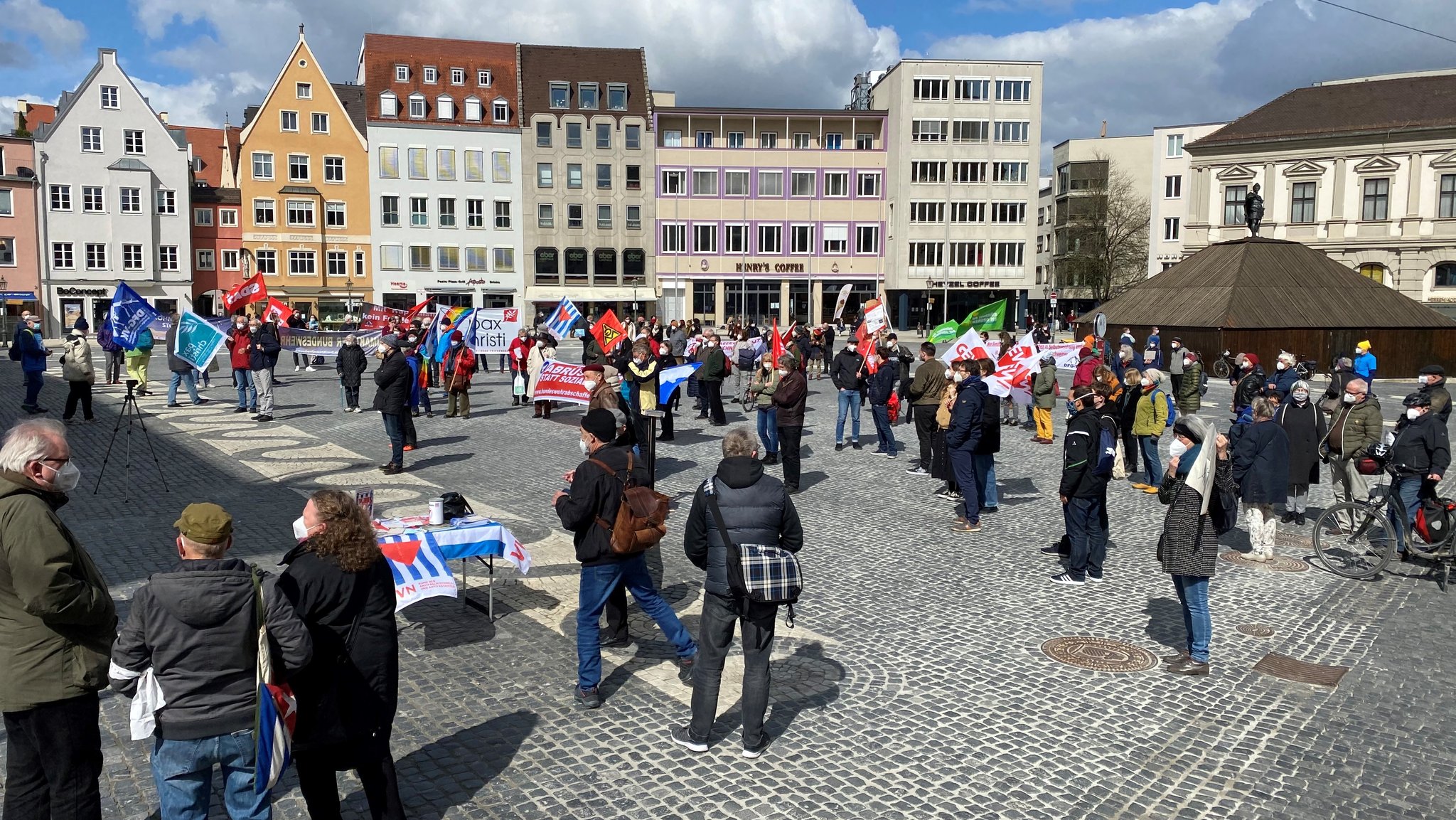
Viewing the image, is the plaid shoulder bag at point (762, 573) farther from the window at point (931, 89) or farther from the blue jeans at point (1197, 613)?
the window at point (931, 89)

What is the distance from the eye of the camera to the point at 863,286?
6669 cm

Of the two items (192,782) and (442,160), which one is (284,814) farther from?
(442,160)

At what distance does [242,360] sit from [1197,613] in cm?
1809

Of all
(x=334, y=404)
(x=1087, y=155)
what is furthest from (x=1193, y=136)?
(x=334, y=404)

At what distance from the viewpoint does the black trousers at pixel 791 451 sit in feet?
45.9

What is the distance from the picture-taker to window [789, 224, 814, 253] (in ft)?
214

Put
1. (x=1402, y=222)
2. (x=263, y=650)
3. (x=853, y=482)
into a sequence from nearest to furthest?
(x=263, y=650) → (x=853, y=482) → (x=1402, y=222)

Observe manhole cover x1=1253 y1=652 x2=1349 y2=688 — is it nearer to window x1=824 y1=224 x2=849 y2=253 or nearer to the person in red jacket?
the person in red jacket

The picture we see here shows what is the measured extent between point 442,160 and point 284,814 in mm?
62002

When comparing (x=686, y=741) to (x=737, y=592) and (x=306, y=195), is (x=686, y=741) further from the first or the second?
(x=306, y=195)

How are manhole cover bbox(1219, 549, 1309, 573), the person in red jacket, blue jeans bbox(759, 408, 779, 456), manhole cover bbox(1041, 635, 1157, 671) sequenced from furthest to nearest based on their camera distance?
the person in red jacket
blue jeans bbox(759, 408, 779, 456)
manhole cover bbox(1219, 549, 1309, 573)
manhole cover bbox(1041, 635, 1157, 671)

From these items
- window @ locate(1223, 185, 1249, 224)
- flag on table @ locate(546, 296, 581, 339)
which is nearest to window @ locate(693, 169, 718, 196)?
window @ locate(1223, 185, 1249, 224)

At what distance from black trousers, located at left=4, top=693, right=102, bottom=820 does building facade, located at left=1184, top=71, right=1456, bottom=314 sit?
6006cm

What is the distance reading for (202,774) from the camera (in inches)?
171
